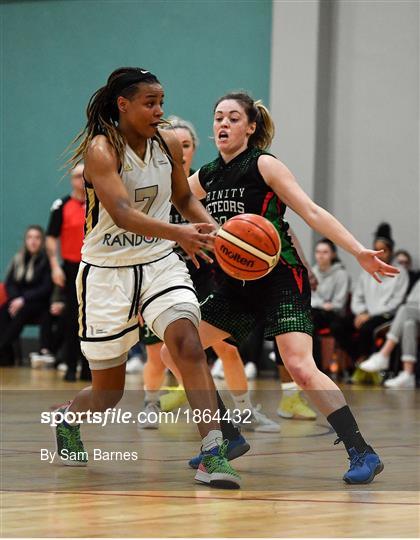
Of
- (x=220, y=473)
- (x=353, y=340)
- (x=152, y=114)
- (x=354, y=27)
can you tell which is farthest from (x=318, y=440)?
(x=354, y=27)

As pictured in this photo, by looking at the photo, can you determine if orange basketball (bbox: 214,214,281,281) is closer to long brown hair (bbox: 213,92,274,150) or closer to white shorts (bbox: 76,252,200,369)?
white shorts (bbox: 76,252,200,369)

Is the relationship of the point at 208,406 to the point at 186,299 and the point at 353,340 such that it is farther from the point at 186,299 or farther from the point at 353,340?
the point at 353,340

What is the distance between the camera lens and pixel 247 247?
Answer: 468 cm

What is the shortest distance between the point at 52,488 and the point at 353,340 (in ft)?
22.5

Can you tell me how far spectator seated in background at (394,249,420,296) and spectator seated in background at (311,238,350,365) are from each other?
1.84ft

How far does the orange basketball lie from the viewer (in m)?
4.67

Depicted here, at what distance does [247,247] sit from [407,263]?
703cm

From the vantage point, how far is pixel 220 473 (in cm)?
464

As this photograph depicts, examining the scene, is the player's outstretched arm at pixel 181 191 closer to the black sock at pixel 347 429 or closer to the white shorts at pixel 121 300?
the white shorts at pixel 121 300

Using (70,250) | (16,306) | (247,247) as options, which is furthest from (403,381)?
(247,247)

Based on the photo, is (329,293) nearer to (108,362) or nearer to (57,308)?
(57,308)

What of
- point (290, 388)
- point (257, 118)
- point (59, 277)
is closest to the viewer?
point (257, 118)

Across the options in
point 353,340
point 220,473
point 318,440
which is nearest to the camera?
point 220,473

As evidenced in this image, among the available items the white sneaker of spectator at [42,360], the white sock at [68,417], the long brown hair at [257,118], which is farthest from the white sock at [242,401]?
the white sneaker of spectator at [42,360]
